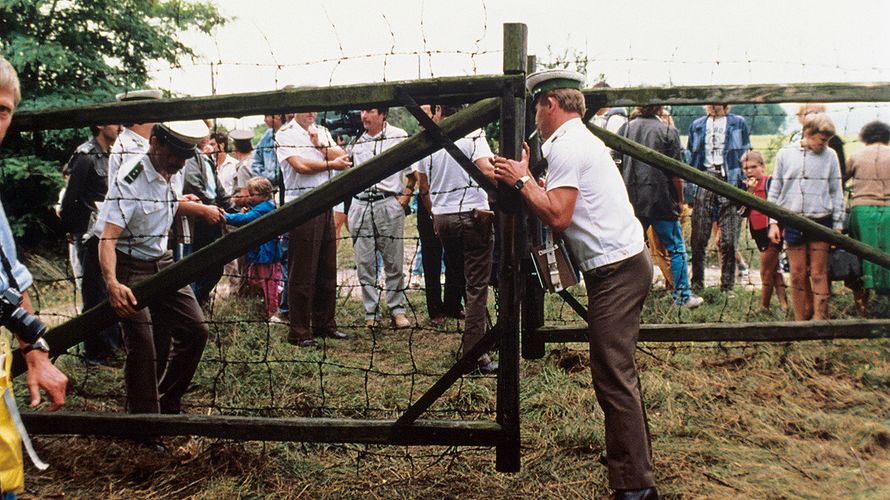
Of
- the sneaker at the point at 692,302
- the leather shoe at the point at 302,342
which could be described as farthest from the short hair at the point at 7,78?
the sneaker at the point at 692,302

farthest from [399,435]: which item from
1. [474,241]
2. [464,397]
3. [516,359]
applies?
[474,241]

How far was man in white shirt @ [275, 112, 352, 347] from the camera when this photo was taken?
5867mm

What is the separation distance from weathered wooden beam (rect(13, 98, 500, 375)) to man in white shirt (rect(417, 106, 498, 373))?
5.04 ft

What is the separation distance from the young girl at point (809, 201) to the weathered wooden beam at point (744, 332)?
158 cm

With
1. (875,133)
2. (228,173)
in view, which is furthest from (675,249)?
(228,173)

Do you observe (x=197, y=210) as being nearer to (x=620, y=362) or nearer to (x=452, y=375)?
(x=452, y=375)

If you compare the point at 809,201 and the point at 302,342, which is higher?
the point at 809,201

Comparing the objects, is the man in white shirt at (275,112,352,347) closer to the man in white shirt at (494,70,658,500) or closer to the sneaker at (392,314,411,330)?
the sneaker at (392,314,411,330)

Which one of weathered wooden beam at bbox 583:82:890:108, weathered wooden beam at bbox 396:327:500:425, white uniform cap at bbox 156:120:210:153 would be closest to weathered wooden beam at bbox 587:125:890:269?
weathered wooden beam at bbox 583:82:890:108

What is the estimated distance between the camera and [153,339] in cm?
395

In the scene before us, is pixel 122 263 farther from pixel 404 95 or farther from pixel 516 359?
pixel 516 359

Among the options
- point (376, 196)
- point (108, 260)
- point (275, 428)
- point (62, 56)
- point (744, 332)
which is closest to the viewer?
point (275, 428)

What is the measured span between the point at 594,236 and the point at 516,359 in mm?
699

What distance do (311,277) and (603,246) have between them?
3.49 m
